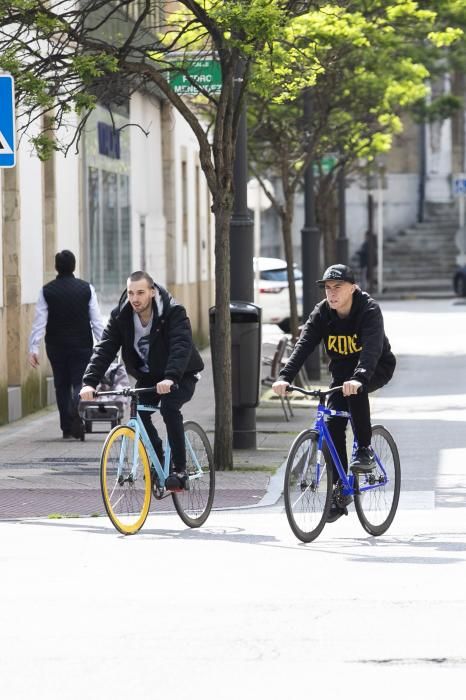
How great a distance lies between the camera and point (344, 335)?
10812 mm

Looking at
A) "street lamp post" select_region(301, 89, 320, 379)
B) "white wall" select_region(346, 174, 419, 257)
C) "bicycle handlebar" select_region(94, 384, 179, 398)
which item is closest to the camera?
"bicycle handlebar" select_region(94, 384, 179, 398)

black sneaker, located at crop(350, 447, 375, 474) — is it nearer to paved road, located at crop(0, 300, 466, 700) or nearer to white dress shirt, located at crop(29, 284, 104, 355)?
paved road, located at crop(0, 300, 466, 700)

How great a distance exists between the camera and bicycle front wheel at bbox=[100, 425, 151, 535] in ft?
35.9

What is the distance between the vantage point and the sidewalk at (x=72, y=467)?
1294cm

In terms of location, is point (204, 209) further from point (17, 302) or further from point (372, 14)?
point (17, 302)

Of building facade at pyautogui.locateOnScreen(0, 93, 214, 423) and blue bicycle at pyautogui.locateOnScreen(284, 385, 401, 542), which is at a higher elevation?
building facade at pyautogui.locateOnScreen(0, 93, 214, 423)

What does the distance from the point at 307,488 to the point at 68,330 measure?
7001mm

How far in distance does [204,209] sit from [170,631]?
1229 inches

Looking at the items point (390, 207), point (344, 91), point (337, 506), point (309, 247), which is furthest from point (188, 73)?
point (390, 207)

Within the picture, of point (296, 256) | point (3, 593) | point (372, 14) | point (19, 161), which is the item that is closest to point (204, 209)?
point (372, 14)

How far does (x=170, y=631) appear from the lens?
783 cm

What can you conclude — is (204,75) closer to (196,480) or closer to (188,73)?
(188,73)

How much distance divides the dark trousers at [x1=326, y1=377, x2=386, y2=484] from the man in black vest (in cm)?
645

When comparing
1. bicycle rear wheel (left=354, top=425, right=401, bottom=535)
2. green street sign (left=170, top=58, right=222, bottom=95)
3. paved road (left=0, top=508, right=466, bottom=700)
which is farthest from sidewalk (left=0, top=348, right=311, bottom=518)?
green street sign (left=170, top=58, right=222, bottom=95)
